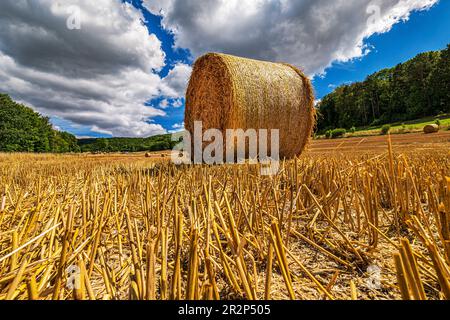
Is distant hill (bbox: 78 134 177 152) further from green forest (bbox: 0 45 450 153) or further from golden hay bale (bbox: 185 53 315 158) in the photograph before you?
golden hay bale (bbox: 185 53 315 158)

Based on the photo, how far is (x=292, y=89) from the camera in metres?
5.40

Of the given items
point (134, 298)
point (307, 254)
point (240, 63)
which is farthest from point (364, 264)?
point (240, 63)

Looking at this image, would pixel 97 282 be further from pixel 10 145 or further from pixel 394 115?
pixel 10 145

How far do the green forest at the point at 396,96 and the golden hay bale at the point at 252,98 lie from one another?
19745 mm

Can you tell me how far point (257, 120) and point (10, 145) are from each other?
42.4 metres

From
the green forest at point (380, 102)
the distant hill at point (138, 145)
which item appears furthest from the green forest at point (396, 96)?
the distant hill at point (138, 145)

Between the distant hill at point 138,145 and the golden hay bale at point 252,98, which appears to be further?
the distant hill at point 138,145

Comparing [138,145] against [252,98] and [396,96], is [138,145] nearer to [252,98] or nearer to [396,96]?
[396,96]

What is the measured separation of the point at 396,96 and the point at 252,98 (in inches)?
1582

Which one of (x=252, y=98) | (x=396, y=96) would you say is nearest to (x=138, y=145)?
(x=396, y=96)

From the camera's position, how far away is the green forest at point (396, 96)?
30.7 meters

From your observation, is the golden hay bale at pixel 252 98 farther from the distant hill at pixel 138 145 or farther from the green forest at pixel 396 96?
the distant hill at pixel 138 145
